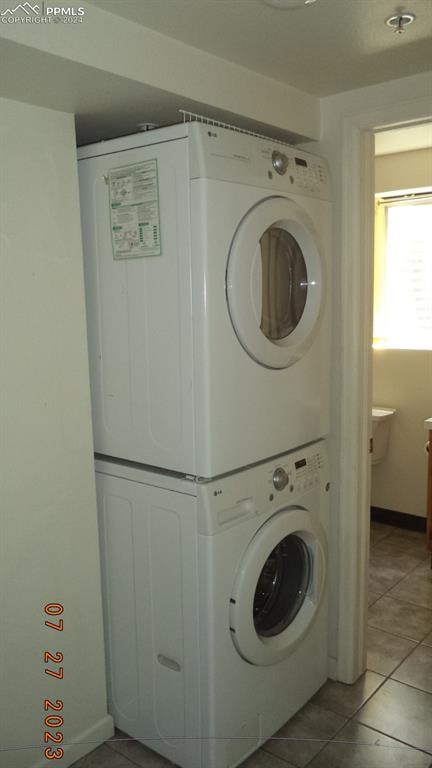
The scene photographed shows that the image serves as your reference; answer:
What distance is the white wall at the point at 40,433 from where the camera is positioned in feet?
5.43

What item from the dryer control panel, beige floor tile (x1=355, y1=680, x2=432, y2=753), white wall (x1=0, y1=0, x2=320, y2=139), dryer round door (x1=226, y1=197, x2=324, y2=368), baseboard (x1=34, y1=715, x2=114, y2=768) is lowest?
beige floor tile (x1=355, y1=680, x2=432, y2=753)

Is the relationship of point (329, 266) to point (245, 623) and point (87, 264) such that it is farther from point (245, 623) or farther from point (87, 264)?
point (245, 623)

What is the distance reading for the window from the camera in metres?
3.58

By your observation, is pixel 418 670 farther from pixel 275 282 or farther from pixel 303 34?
pixel 303 34

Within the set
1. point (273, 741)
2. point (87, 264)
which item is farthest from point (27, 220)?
point (273, 741)

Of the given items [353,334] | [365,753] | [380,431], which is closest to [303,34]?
[353,334]

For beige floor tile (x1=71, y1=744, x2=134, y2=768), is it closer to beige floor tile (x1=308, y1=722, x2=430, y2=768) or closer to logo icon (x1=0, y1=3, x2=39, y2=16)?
beige floor tile (x1=308, y1=722, x2=430, y2=768)

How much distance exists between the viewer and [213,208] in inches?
62.1

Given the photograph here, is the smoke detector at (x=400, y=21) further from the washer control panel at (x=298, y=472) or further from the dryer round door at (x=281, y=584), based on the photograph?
the dryer round door at (x=281, y=584)

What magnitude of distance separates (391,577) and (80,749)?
5.79 feet

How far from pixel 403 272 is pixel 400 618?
1979 millimetres

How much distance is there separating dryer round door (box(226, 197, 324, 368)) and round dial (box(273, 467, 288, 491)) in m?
0.33

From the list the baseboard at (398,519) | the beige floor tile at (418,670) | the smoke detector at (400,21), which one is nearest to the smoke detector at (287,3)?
the smoke detector at (400,21)

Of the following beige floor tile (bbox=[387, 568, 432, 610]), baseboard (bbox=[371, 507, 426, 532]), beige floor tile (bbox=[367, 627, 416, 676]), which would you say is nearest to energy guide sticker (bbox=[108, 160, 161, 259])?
beige floor tile (bbox=[367, 627, 416, 676])
